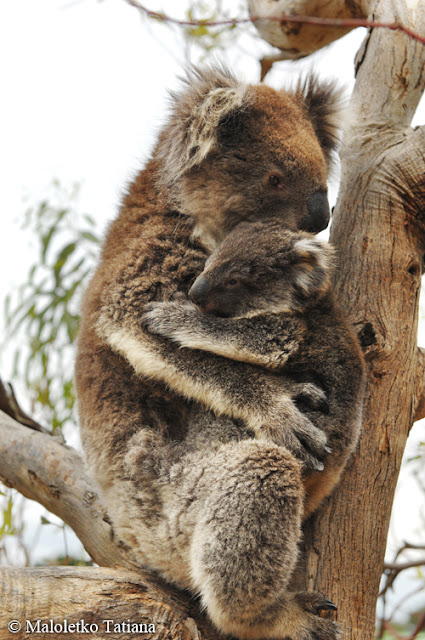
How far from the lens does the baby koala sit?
2.29 m

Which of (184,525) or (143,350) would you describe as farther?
(143,350)

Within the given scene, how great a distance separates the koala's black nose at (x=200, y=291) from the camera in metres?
2.38

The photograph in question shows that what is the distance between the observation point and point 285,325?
238 centimetres

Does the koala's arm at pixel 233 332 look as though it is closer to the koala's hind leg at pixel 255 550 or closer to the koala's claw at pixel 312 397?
the koala's claw at pixel 312 397

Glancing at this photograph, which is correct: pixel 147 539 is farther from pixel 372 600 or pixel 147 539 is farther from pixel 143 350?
pixel 372 600

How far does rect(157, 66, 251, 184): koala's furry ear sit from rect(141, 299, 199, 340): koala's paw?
1.95 feet

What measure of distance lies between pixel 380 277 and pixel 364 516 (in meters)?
0.98

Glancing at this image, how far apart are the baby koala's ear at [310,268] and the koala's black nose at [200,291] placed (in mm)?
359

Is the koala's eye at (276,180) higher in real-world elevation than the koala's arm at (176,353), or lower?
higher

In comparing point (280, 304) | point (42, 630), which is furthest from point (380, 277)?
point (42, 630)

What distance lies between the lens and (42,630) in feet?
6.35

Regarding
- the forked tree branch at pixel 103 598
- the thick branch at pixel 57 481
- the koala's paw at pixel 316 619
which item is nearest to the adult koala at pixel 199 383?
the koala's paw at pixel 316 619

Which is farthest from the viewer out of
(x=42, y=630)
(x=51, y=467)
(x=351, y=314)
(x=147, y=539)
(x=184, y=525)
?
(x=51, y=467)

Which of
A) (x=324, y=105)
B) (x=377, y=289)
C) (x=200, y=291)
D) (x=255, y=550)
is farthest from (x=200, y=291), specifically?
(x=324, y=105)
